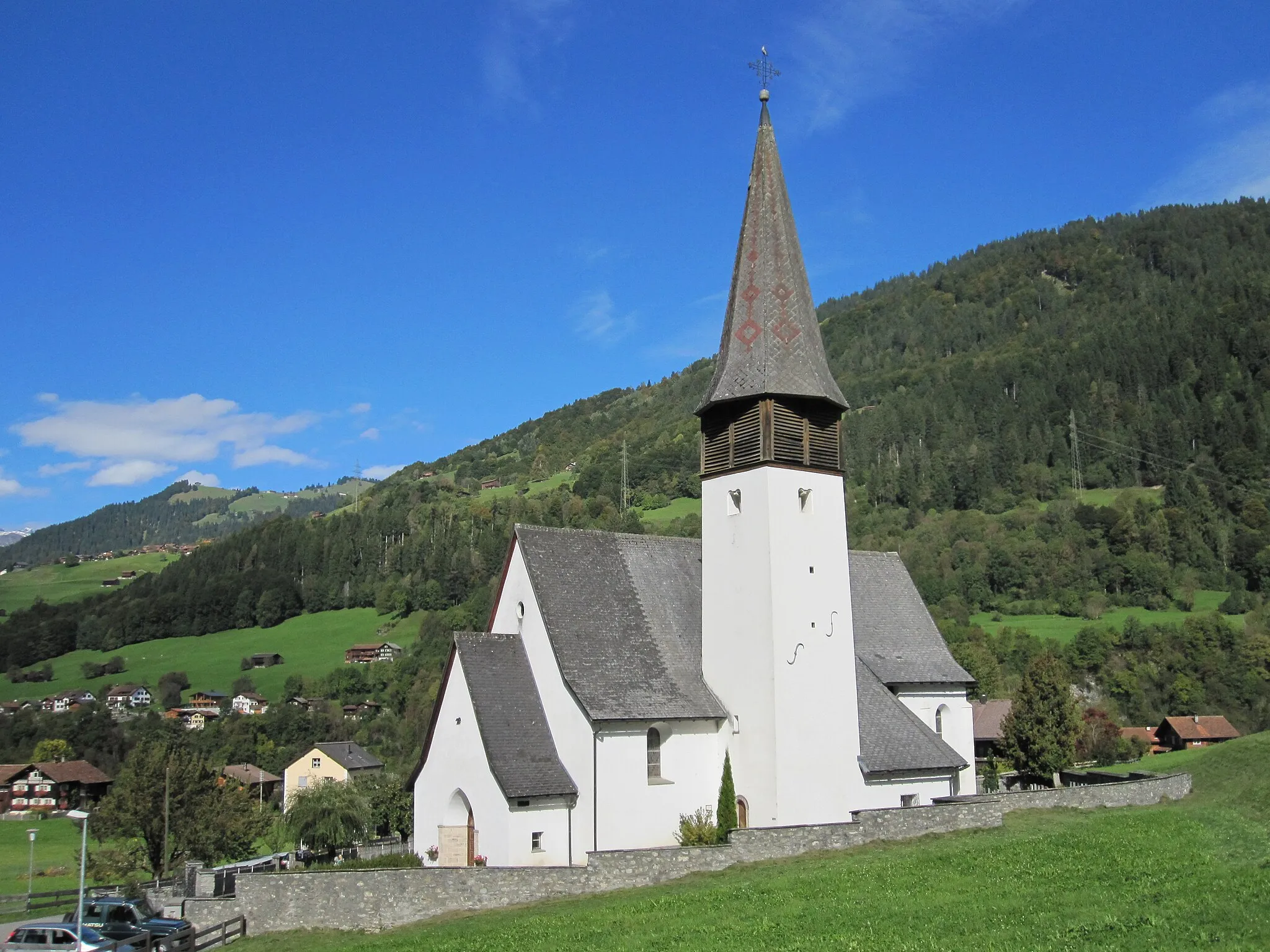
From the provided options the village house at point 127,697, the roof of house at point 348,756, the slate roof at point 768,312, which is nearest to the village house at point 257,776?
the roof of house at point 348,756

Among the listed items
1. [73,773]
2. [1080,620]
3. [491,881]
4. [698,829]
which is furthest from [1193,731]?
[73,773]

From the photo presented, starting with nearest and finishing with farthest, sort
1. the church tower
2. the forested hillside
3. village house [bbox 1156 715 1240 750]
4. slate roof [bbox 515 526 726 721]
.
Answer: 1. the church tower
2. slate roof [bbox 515 526 726 721]
3. village house [bbox 1156 715 1240 750]
4. the forested hillside

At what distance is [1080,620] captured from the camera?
90250 mm

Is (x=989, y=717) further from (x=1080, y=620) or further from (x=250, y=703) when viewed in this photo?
(x=250, y=703)

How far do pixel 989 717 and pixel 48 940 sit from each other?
60967mm

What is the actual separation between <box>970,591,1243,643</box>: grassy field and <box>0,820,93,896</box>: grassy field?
69.5 m

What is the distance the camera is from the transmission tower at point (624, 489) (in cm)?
12712

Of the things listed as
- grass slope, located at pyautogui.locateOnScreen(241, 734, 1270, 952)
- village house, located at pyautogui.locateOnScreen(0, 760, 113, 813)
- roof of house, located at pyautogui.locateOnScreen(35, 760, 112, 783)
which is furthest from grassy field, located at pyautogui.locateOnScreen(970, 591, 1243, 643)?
village house, located at pyautogui.locateOnScreen(0, 760, 113, 813)

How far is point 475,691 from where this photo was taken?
26.3m

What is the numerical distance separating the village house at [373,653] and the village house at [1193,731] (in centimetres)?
7220

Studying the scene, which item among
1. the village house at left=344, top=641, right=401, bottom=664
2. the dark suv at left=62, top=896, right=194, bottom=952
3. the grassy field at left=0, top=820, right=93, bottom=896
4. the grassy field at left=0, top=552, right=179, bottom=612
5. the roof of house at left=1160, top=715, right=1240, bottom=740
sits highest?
the grassy field at left=0, top=552, right=179, bottom=612

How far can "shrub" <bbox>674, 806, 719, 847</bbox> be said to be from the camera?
25000 mm

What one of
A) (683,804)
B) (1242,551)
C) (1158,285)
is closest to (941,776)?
(683,804)

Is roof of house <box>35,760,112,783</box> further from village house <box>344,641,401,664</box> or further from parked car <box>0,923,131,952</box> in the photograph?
parked car <box>0,923,131,952</box>
